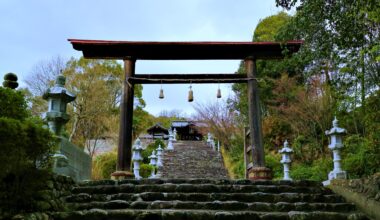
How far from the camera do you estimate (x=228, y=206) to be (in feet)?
19.5

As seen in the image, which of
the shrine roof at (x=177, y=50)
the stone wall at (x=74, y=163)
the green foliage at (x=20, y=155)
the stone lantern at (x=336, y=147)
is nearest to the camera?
the green foliage at (x=20, y=155)

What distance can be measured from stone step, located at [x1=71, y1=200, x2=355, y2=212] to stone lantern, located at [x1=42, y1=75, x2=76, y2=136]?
5.26 ft

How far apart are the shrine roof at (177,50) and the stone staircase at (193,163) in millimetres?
8667

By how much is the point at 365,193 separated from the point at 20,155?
5139 mm

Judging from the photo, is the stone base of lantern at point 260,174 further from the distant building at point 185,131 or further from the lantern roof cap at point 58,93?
the distant building at point 185,131

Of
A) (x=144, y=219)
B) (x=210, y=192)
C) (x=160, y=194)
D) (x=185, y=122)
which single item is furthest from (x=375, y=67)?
(x=185, y=122)

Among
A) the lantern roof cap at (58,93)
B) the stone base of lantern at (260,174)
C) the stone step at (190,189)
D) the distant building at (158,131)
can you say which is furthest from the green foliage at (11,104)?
the distant building at (158,131)

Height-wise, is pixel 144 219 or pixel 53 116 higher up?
pixel 53 116

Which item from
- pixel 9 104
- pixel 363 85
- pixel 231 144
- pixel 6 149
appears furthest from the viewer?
pixel 231 144

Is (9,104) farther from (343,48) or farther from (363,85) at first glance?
(363,85)

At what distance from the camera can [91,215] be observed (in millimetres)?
5465

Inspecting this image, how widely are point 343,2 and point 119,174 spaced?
6.10m

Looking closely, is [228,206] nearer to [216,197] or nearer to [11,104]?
[216,197]

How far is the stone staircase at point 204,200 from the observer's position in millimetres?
5430
